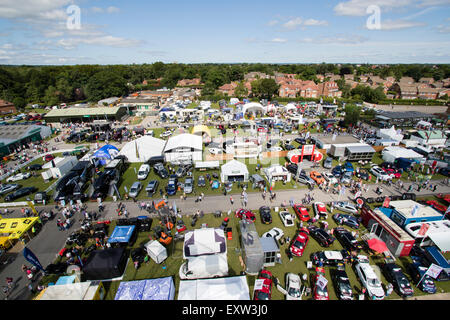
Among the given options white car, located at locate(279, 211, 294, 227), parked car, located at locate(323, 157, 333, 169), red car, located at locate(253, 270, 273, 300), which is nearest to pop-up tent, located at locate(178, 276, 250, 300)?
red car, located at locate(253, 270, 273, 300)

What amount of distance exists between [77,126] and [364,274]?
49.0 meters

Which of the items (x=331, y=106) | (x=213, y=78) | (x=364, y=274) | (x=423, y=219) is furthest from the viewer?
(x=213, y=78)

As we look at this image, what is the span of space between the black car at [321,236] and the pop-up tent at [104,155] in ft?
77.0

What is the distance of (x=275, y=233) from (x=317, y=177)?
9.63m

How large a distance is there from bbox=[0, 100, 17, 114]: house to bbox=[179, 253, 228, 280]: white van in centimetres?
7082

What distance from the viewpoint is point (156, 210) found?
62.1 feet

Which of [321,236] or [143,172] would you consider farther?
[143,172]

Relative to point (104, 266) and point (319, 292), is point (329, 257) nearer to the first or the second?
point (319, 292)

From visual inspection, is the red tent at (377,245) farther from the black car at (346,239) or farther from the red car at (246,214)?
the red car at (246,214)

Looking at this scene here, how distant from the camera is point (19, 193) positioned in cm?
2161

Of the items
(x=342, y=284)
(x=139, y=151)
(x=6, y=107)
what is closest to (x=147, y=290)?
(x=342, y=284)

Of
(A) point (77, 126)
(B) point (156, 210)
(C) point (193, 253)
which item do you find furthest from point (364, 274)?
(A) point (77, 126)

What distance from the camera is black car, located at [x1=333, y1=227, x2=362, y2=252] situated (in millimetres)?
14758
